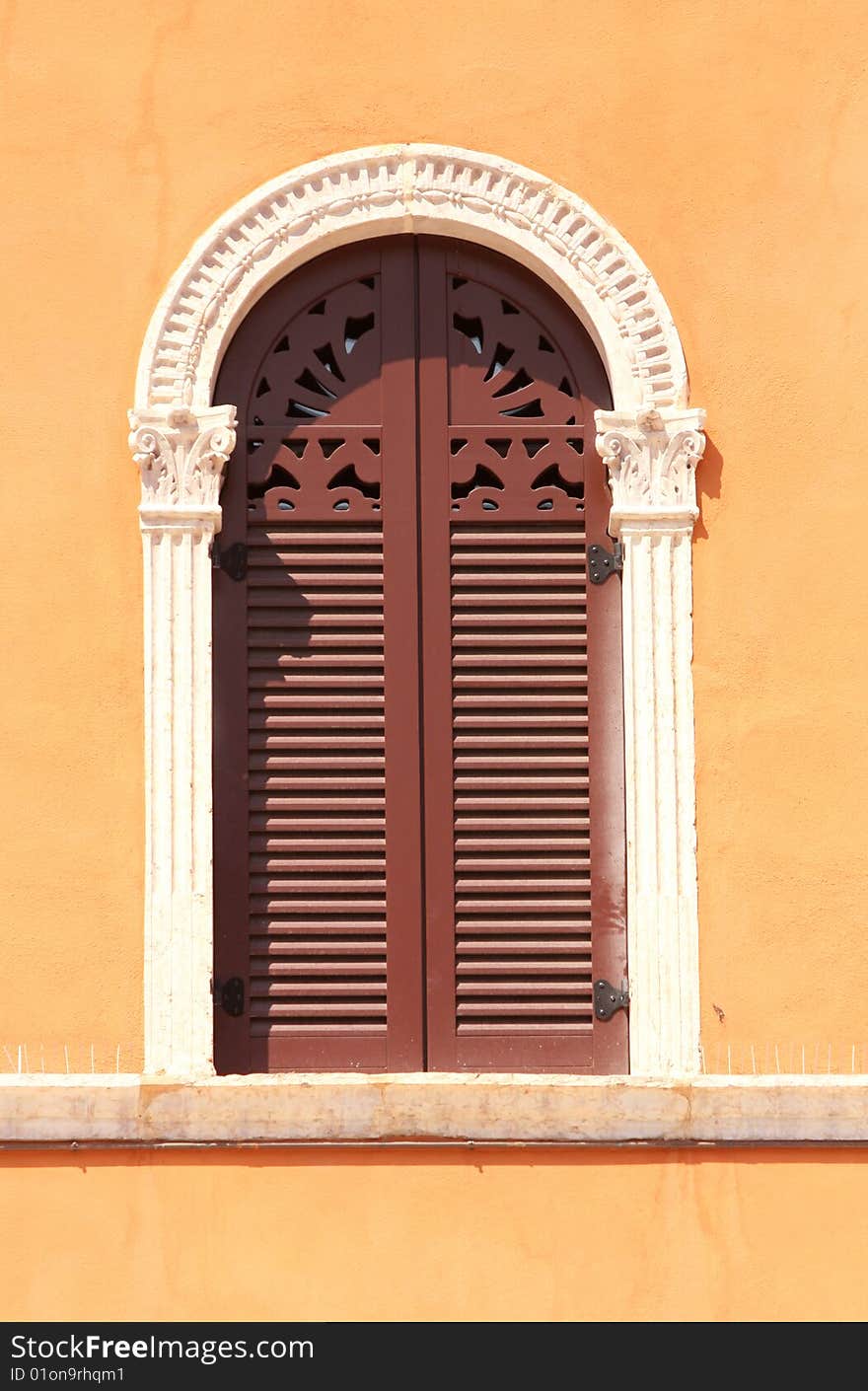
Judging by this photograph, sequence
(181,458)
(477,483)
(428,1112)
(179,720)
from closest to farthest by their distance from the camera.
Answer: (428,1112), (179,720), (181,458), (477,483)

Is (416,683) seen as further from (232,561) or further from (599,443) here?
(599,443)

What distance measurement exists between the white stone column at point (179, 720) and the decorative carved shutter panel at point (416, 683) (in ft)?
0.49

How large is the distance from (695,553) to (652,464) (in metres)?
0.31

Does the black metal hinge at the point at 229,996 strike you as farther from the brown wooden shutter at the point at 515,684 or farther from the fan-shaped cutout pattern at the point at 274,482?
the fan-shaped cutout pattern at the point at 274,482

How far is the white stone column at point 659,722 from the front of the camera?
24.2 feet

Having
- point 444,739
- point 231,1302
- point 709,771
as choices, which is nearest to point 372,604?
point 444,739

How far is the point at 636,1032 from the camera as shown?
291 inches

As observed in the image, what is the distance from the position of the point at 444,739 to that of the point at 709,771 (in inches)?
32.3

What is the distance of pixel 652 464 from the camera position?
7680mm

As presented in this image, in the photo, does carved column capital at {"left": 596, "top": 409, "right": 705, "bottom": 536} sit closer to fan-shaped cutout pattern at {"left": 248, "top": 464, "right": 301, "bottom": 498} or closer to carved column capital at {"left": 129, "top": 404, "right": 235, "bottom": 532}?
fan-shaped cutout pattern at {"left": 248, "top": 464, "right": 301, "bottom": 498}

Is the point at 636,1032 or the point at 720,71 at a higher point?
the point at 720,71

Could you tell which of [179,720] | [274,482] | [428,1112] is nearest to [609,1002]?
[428,1112]

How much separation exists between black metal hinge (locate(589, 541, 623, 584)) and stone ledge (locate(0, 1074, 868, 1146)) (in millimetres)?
1621

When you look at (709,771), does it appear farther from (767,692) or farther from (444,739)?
(444,739)
